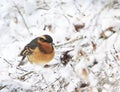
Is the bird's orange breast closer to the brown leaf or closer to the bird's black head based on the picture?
the bird's black head

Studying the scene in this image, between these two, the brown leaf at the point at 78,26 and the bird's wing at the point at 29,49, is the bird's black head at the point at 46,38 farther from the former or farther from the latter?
the brown leaf at the point at 78,26

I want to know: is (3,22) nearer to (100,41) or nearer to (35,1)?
(35,1)

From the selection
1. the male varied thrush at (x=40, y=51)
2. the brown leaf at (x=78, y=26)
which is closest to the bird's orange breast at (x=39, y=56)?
the male varied thrush at (x=40, y=51)

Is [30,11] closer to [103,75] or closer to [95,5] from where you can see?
[95,5]

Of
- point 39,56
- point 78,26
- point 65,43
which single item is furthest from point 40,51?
point 78,26

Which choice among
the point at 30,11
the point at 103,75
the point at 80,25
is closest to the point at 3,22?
the point at 30,11

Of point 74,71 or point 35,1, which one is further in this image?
point 35,1
